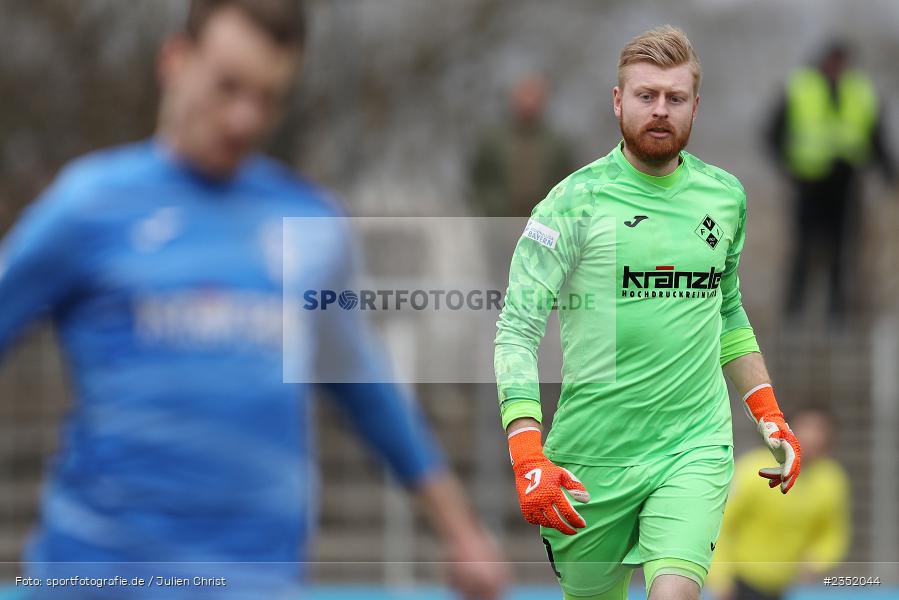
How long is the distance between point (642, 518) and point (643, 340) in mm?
527

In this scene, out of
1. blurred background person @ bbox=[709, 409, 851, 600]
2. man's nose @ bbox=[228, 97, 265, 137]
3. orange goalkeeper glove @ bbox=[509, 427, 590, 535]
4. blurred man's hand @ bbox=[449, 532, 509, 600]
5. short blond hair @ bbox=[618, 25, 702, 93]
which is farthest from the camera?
blurred background person @ bbox=[709, 409, 851, 600]

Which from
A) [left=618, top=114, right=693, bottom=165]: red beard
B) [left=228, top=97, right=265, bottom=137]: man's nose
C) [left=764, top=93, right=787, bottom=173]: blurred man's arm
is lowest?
[left=764, top=93, right=787, bottom=173]: blurred man's arm

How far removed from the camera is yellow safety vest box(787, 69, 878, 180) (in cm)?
954

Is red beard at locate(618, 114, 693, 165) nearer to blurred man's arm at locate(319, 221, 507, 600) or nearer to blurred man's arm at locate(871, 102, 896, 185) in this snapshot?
blurred man's arm at locate(319, 221, 507, 600)

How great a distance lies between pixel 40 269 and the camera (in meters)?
3.07

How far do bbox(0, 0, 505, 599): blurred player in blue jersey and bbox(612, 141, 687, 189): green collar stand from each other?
153 centimetres

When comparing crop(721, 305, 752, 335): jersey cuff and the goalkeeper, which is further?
crop(721, 305, 752, 335): jersey cuff

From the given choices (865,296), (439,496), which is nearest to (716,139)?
(865,296)

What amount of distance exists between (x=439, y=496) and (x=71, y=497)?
30.9 inches

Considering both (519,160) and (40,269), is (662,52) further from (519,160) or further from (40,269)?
(519,160)

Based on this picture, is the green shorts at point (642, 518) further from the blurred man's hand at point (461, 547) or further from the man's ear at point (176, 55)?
the man's ear at point (176, 55)

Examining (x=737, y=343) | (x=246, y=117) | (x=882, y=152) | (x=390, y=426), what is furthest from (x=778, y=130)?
(x=246, y=117)

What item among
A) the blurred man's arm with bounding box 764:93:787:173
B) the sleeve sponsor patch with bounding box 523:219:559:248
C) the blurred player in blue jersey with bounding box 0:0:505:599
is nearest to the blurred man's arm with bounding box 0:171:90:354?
the blurred player in blue jersey with bounding box 0:0:505:599

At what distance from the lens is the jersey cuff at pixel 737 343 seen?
4.62 metres
